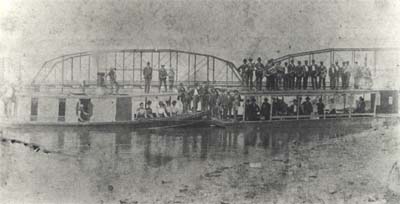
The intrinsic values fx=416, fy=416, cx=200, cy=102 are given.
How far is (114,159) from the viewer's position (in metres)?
3.39

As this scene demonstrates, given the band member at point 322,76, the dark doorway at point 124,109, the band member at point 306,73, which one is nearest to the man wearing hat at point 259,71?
the band member at point 306,73

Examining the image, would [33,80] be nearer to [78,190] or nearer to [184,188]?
[78,190]

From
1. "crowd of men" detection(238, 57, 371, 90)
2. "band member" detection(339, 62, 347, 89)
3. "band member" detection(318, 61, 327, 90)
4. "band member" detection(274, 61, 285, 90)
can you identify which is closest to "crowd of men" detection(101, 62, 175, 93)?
"crowd of men" detection(238, 57, 371, 90)

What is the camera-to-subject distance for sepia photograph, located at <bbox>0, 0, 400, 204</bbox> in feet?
11.1

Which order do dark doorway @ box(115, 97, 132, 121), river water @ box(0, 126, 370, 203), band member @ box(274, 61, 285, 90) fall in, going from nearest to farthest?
river water @ box(0, 126, 370, 203)
dark doorway @ box(115, 97, 132, 121)
band member @ box(274, 61, 285, 90)

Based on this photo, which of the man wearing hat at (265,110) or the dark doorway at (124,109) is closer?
the dark doorway at (124,109)

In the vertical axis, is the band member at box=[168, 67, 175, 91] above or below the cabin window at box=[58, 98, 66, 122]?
above

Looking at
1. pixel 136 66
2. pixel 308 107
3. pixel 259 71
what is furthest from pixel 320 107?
pixel 136 66

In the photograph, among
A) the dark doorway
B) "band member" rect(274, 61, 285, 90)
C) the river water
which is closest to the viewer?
the river water

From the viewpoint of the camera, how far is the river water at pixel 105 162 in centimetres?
337

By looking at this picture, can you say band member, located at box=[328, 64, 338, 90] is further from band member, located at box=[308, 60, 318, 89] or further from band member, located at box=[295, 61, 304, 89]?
band member, located at box=[295, 61, 304, 89]

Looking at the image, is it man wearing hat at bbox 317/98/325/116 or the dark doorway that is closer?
the dark doorway

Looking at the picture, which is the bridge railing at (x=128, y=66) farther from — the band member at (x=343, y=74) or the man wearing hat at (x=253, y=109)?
the band member at (x=343, y=74)

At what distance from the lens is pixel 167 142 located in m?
3.47
